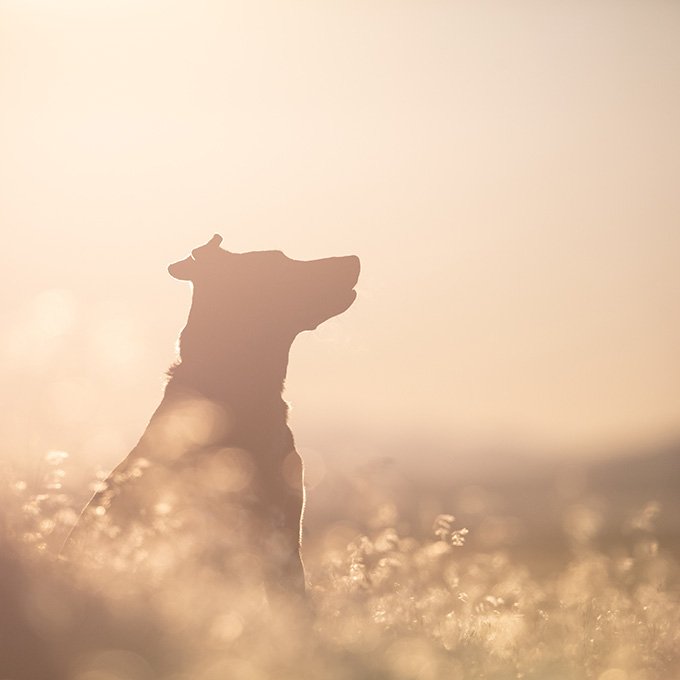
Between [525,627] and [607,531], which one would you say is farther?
[607,531]

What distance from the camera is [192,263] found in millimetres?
7863

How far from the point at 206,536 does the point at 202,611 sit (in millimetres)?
869

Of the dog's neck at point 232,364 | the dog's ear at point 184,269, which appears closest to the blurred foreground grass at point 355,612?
the dog's neck at point 232,364

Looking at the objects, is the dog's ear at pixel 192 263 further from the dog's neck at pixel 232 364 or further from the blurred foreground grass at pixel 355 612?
the blurred foreground grass at pixel 355 612

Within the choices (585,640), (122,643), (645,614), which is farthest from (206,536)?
(645,614)

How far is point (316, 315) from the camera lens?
25.5 feet

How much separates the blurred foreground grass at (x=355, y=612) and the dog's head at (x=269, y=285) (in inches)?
74.0

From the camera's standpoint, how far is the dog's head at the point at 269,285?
7621 mm

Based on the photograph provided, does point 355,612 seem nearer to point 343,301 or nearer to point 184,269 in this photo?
point 343,301

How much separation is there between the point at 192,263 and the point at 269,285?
0.72 metres

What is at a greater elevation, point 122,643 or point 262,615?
point 262,615

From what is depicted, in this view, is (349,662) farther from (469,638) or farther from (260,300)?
(260,300)

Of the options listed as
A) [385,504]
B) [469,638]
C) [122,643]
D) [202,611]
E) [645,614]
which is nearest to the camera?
[122,643]

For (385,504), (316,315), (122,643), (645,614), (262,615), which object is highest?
(316,315)
